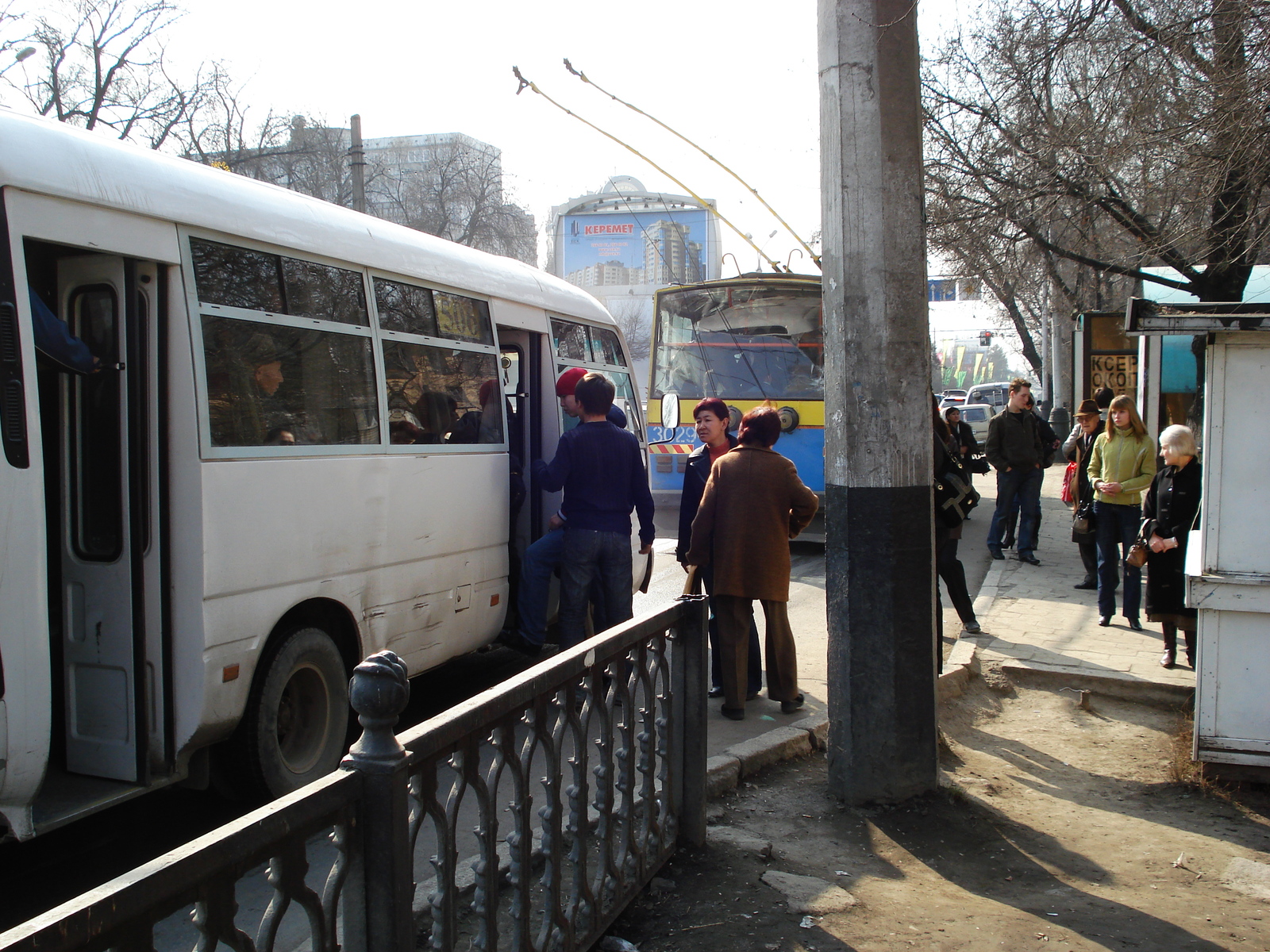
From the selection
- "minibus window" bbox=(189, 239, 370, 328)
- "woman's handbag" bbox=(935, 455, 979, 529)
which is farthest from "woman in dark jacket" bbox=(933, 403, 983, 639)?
"minibus window" bbox=(189, 239, 370, 328)

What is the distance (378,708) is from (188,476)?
2268 millimetres

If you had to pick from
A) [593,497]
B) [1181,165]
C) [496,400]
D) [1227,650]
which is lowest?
[1227,650]

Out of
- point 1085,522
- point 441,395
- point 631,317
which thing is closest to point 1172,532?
point 1085,522

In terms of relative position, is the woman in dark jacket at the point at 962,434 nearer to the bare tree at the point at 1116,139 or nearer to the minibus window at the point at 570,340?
the bare tree at the point at 1116,139

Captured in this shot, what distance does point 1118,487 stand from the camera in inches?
326

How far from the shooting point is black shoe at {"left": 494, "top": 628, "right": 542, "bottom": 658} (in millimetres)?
6117

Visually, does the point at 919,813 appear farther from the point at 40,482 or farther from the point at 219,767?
the point at 40,482

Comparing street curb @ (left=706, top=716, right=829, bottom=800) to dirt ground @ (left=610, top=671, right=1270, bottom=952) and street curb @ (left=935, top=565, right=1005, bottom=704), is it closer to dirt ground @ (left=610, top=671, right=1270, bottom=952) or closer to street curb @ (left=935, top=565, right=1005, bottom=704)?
dirt ground @ (left=610, top=671, right=1270, bottom=952)

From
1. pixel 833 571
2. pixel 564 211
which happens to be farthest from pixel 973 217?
pixel 564 211

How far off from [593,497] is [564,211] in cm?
3673

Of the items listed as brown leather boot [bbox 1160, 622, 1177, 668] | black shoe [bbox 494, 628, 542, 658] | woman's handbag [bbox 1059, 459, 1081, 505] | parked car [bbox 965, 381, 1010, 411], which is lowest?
brown leather boot [bbox 1160, 622, 1177, 668]

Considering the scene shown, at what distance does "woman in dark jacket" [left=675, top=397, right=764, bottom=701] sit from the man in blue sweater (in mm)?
400

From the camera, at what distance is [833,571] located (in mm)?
4270

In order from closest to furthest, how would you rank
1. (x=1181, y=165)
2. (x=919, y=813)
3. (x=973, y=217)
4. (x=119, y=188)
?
(x=119, y=188), (x=919, y=813), (x=1181, y=165), (x=973, y=217)
